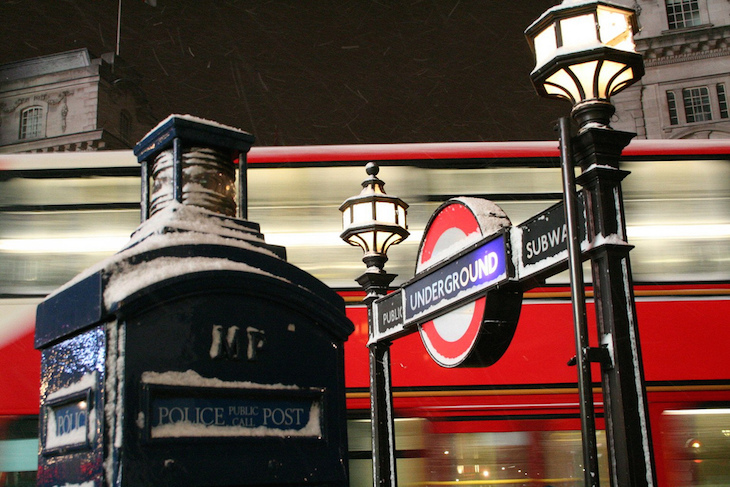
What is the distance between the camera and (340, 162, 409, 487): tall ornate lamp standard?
15.7 ft

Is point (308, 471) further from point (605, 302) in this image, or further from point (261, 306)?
point (605, 302)

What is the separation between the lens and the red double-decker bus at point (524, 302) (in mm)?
6809

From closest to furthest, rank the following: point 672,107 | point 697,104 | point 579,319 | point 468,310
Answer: point 579,319 < point 468,310 < point 697,104 < point 672,107

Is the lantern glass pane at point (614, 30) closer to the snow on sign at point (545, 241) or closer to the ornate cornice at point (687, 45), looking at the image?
the snow on sign at point (545, 241)

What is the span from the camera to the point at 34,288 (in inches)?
280

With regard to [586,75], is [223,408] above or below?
below

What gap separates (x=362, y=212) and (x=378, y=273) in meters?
0.44

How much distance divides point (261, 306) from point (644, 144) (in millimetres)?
6857

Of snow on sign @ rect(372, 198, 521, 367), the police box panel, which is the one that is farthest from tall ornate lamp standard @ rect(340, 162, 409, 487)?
the police box panel

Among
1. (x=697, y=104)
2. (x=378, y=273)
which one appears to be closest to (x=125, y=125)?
(x=697, y=104)

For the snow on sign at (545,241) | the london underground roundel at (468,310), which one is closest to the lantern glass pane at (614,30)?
the snow on sign at (545,241)

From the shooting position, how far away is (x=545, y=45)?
300 cm

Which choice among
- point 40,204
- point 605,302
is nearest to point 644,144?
point 605,302

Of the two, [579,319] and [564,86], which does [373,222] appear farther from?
[579,319]
